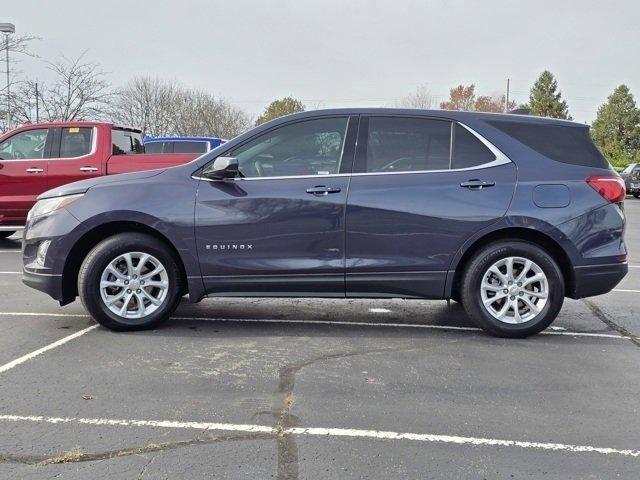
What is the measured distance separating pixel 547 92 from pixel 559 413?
57247mm

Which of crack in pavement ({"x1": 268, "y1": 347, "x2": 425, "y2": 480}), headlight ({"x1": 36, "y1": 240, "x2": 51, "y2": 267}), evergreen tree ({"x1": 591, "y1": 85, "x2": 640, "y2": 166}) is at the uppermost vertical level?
evergreen tree ({"x1": 591, "y1": 85, "x2": 640, "y2": 166})

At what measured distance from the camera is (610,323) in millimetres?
5641

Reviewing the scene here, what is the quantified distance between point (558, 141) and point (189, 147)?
45.2 feet

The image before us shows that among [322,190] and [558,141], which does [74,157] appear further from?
[558,141]

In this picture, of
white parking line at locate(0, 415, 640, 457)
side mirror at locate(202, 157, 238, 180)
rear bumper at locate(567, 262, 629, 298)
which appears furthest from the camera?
rear bumper at locate(567, 262, 629, 298)

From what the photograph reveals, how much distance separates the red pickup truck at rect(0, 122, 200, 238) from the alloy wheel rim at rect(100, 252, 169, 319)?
5296 mm

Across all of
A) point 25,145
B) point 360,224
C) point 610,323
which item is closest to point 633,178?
point 610,323

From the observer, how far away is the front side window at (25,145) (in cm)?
1005

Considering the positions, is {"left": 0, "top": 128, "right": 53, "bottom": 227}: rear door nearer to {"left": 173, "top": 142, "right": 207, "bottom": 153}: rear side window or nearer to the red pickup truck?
the red pickup truck

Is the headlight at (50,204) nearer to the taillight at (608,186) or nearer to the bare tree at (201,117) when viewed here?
the taillight at (608,186)

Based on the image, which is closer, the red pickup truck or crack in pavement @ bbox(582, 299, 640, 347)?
crack in pavement @ bbox(582, 299, 640, 347)

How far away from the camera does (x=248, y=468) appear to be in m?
2.81

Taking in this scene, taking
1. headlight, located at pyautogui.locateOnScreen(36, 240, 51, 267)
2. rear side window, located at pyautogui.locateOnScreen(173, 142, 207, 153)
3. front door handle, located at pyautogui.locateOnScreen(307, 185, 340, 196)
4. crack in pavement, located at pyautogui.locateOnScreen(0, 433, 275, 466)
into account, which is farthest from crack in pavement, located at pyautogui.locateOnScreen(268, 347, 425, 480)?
rear side window, located at pyautogui.locateOnScreen(173, 142, 207, 153)

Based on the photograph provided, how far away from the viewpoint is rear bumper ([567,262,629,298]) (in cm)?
486
